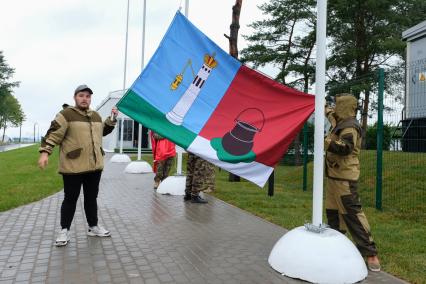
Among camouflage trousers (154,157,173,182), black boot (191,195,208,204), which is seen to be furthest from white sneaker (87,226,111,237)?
camouflage trousers (154,157,173,182)

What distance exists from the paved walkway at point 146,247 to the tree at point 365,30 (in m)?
19.5

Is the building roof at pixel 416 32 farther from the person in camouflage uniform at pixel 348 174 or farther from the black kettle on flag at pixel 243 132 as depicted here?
the black kettle on flag at pixel 243 132

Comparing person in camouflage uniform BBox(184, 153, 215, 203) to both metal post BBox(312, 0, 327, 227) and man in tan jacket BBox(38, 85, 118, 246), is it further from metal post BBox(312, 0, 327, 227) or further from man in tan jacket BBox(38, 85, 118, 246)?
metal post BBox(312, 0, 327, 227)

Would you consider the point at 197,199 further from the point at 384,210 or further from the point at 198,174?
the point at 384,210

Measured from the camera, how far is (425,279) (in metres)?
4.38

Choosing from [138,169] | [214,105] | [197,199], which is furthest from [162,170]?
[214,105]

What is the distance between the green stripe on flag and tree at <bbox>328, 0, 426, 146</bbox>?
21069 millimetres

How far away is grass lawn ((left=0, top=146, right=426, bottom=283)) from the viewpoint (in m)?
5.27

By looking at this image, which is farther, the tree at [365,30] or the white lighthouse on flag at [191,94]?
the tree at [365,30]

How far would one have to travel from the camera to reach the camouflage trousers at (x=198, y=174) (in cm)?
876

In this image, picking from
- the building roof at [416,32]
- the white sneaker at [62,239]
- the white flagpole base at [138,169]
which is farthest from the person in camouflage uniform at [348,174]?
the building roof at [416,32]

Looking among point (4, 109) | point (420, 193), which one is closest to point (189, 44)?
point (420, 193)

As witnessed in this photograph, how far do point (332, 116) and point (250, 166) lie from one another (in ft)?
3.58

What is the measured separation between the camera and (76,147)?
530cm
